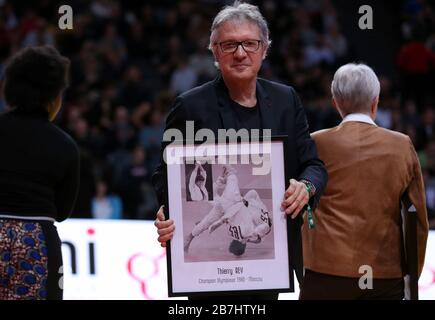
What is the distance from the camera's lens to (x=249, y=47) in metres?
3.34

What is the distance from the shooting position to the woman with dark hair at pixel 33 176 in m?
3.36

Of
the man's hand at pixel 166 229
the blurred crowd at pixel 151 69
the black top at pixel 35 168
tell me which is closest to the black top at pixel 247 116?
the man's hand at pixel 166 229

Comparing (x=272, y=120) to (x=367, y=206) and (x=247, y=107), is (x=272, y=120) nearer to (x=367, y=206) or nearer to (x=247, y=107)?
(x=247, y=107)

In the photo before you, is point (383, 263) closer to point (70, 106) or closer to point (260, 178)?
point (260, 178)

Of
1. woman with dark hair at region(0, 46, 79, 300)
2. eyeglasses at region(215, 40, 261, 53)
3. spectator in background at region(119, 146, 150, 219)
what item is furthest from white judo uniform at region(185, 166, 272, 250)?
spectator in background at region(119, 146, 150, 219)

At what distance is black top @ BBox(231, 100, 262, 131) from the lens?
337cm

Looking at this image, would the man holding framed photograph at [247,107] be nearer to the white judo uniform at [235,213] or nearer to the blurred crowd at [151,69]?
the white judo uniform at [235,213]

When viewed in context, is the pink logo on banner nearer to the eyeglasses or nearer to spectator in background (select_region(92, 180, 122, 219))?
spectator in background (select_region(92, 180, 122, 219))

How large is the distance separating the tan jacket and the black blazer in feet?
1.78

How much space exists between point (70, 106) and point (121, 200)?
1891 millimetres

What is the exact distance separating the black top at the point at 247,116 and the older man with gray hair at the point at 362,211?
0.69 m

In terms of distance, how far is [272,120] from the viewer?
Result: 3.40 meters

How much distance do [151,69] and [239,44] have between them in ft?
29.4

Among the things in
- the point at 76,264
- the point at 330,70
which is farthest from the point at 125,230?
the point at 330,70
